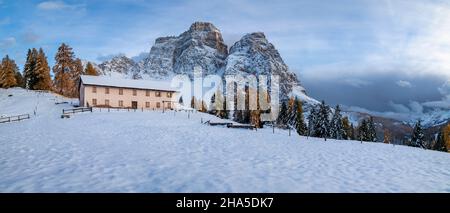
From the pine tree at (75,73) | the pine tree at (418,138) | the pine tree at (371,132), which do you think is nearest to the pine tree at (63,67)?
the pine tree at (75,73)

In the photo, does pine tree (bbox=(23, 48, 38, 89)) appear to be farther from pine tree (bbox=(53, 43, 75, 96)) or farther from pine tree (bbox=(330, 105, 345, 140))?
pine tree (bbox=(330, 105, 345, 140))

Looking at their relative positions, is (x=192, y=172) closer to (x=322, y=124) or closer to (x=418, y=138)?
(x=322, y=124)

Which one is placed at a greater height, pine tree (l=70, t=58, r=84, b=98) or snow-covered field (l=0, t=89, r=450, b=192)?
pine tree (l=70, t=58, r=84, b=98)

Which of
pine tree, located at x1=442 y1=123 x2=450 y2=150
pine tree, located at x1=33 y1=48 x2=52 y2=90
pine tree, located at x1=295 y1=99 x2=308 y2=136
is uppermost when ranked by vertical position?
pine tree, located at x1=33 y1=48 x2=52 y2=90

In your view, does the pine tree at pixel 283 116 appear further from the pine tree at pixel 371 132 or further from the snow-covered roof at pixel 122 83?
the snow-covered roof at pixel 122 83

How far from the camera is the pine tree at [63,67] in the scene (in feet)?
288

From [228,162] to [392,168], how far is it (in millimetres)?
8064

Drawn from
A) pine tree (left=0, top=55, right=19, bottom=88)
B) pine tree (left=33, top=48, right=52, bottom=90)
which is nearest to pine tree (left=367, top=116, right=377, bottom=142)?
pine tree (left=33, top=48, right=52, bottom=90)

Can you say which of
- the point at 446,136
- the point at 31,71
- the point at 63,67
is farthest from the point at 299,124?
the point at 31,71

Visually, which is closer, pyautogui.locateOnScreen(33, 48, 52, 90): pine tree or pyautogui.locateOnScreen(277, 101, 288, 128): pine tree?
pyautogui.locateOnScreen(33, 48, 52, 90): pine tree

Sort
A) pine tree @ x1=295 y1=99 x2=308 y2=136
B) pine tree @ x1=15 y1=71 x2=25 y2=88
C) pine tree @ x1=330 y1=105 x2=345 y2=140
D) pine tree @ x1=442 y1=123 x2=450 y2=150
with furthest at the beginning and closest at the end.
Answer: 1. pine tree @ x1=15 y1=71 x2=25 y2=88
2. pine tree @ x1=295 y1=99 x2=308 y2=136
3. pine tree @ x1=330 y1=105 x2=345 y2=140
4. pine tree @ x1=442 y1=123 x2=450 y2=150

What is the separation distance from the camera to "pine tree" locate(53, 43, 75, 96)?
87875 mm
